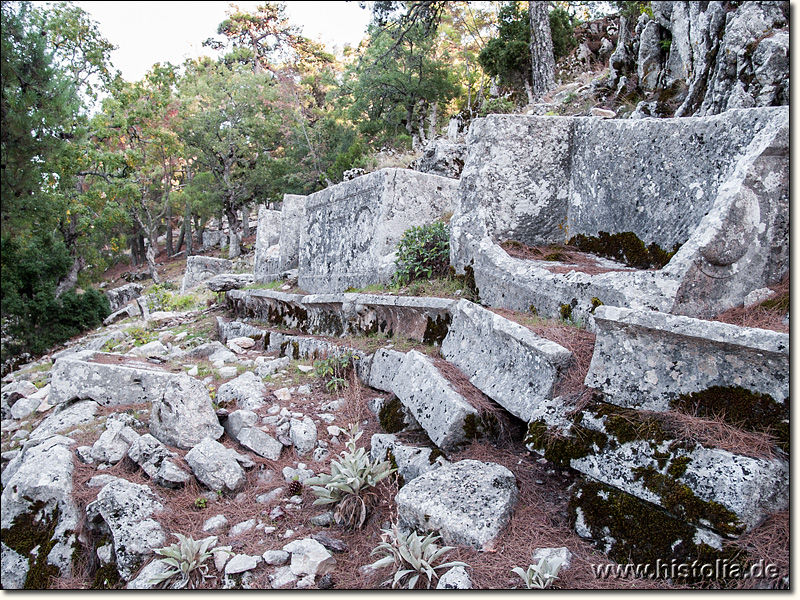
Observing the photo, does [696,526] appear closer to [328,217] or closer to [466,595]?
[466,595]

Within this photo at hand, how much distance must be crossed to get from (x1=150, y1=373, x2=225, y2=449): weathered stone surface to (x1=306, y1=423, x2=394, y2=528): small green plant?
1.28 m

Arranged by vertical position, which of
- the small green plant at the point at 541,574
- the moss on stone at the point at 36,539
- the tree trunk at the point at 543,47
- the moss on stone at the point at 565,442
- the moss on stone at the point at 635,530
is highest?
the tree trunk at the point at 543,47

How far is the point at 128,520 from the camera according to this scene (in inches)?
117

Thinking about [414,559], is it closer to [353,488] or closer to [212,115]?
[353,488]

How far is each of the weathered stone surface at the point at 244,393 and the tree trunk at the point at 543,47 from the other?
38.8 ft

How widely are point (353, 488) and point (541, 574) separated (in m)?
1.24

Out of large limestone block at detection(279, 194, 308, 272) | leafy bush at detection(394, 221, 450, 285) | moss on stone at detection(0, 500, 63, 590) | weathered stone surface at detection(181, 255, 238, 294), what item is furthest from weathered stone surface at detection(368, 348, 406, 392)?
weathered stone surface at detection(181, 255, 238, 294)

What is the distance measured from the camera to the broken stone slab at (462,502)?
236cm

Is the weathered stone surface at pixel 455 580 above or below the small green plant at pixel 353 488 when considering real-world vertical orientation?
above

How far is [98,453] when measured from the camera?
3.70 metres

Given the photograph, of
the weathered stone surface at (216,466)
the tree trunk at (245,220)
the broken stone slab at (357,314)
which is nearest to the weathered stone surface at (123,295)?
the tree trunk at (245,220)

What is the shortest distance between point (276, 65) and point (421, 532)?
2958cm

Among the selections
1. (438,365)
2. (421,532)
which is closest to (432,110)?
(438,365)

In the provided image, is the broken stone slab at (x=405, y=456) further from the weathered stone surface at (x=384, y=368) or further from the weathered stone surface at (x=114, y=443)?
the weathered stone surface at (x=114, y=443)
